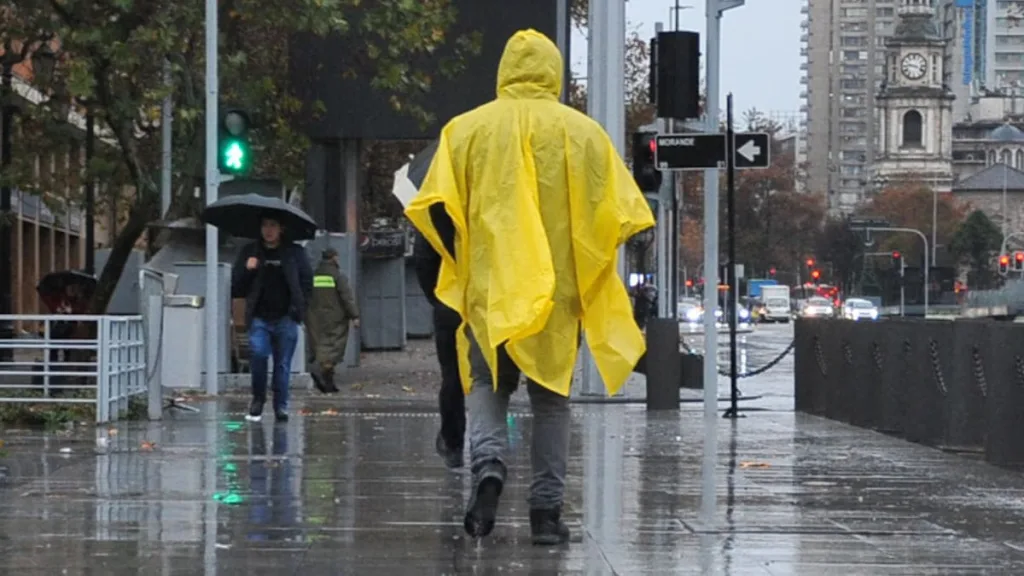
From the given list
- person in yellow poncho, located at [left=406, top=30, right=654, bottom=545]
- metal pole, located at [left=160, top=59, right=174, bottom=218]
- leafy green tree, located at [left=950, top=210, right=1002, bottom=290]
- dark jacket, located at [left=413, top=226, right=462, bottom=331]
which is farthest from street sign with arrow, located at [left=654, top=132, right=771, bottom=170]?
leafy green tree, located at [left=950, top=210, right=1002, bottom=290]

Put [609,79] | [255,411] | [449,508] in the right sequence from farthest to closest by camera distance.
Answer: [609,79], [255,411], [449,508]

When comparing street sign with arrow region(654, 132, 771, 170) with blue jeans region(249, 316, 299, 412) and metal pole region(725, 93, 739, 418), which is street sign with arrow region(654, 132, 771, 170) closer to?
metal pole region(725, 93, 739, 418)

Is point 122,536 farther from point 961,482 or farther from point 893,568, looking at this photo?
point 961,482

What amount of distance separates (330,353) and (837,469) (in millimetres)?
11810

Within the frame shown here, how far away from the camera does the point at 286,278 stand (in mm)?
15500

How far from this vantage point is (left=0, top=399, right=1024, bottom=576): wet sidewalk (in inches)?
310

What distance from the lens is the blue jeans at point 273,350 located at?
15.7m

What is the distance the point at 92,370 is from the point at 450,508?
280 inches

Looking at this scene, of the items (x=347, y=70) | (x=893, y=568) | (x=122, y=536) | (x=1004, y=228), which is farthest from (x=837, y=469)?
(x=1004, y=228)

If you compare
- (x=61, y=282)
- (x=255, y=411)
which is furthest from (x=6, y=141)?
(x=255, y=411)

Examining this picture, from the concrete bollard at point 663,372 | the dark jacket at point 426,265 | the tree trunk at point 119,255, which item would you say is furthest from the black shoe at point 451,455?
the tree trunk at point 119,255

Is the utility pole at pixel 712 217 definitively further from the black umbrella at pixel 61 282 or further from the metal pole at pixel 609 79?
the black umbrella at pixel 61 282

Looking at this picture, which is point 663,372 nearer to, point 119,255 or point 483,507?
point 119,255

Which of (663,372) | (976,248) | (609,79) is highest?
(976,248)
